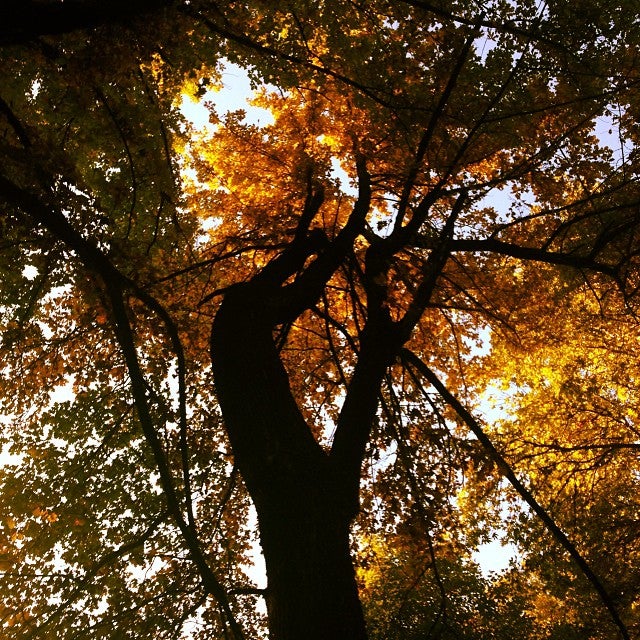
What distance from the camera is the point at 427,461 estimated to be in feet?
21.1

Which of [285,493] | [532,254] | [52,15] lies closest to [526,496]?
[285,493]

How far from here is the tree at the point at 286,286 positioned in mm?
3209

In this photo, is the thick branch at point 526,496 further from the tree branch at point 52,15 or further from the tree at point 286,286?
the tree branch at point 52,15

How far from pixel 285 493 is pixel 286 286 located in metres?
2.05

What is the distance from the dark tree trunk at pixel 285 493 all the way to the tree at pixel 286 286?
2 centimetres

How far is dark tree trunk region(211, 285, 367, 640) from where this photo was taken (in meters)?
2.52

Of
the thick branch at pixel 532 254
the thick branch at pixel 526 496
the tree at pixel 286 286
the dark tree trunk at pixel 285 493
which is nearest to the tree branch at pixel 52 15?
the tree at pixel 286 286

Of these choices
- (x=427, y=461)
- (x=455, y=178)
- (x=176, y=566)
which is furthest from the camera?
(x=455, y=178)

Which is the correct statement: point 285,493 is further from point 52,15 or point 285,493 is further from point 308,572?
point 52,15

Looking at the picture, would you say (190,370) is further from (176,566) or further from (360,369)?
(360,369)

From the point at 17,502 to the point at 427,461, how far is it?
5604mm

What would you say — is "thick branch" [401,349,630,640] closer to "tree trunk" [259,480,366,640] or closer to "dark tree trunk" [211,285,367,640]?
"dark tree trunk" [211,285,367,640]

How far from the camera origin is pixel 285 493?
2885 millimetres

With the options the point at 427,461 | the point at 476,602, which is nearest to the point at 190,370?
the point at 427,461
